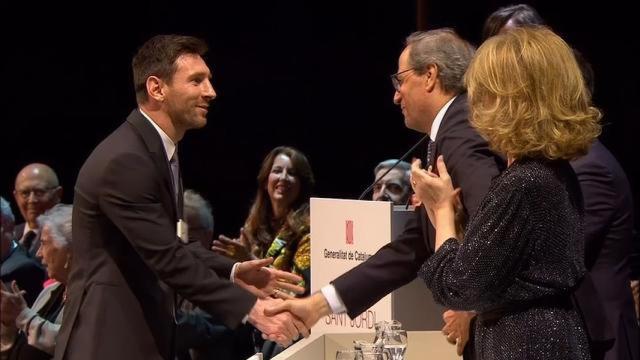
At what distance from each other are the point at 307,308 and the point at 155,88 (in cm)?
87

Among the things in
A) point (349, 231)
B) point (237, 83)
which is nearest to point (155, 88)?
point (349, 231)

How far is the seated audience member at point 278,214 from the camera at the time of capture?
16.5 ft

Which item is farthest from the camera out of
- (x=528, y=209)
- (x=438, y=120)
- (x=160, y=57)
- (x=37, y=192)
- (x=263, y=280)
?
(x=37, y=192)

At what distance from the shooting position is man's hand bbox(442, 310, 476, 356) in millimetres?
2984

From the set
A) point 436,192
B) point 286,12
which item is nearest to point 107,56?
point 286,12

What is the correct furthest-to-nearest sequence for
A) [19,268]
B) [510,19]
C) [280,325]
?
[19,268] → [510,19] → [280,325]

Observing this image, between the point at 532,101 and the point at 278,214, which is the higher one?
the point at 532,101

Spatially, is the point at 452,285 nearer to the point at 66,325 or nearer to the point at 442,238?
the point at 442,238

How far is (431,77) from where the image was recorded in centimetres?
331

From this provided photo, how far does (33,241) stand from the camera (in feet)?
20.8

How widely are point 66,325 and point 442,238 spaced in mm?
1255

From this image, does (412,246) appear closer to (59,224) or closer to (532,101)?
(532,101)

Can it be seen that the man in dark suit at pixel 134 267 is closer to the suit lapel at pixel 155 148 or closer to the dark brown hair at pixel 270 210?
the suit lapel at pixel 155 148

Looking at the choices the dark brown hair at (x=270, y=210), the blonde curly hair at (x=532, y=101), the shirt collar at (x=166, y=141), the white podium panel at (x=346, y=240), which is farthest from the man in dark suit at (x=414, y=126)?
the dark brown hair at (x=270, y=210)
